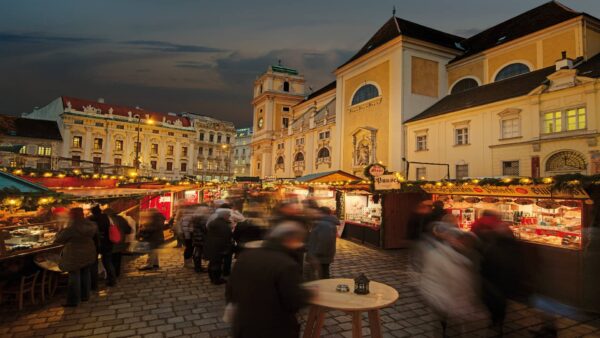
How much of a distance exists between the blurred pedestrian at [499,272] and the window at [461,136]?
17043 millimetres

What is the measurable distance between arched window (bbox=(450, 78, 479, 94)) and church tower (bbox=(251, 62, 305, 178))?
81.2 ft

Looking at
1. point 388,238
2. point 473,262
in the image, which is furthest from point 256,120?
point 473,262

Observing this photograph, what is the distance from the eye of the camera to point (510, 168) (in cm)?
1867

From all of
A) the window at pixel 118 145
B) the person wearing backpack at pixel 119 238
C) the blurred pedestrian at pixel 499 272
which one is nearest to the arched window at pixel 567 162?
the blurred pedestrian at pixel 499 272

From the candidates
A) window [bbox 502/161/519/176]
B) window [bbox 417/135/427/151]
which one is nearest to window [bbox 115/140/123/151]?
window [bbox 417/135/427/151]

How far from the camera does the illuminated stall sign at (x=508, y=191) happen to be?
7047 millimetres

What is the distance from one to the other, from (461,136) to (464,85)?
7751 millimetres

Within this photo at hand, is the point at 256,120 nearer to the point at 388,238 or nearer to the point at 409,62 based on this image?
the point at 409,62

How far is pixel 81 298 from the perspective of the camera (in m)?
6.66

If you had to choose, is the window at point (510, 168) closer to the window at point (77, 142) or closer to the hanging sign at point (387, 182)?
the hanging sign at point (387, 182)

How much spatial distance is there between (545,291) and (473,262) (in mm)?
3881

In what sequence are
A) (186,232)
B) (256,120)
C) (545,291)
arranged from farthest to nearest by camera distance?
(256,120) → (186,232) → (545,291)

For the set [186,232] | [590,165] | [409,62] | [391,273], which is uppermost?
[409,62]

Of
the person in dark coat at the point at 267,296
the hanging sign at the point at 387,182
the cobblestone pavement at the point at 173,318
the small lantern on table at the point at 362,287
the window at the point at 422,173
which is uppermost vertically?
the window at the point at 422,173
